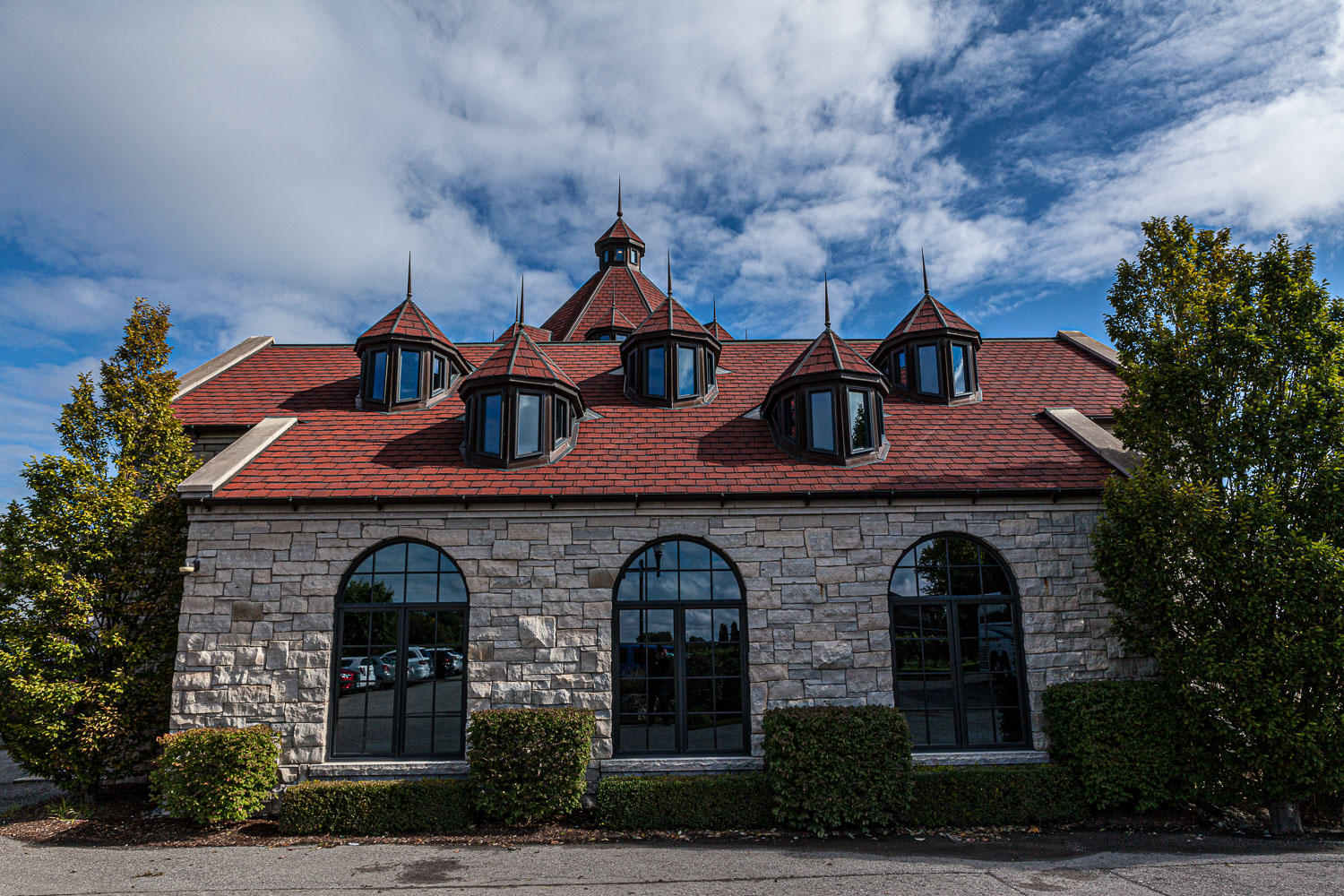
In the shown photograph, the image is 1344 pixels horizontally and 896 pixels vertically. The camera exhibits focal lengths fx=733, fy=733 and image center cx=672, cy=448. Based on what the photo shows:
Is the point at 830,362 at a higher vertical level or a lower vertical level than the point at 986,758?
higher

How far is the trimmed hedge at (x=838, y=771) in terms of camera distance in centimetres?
896

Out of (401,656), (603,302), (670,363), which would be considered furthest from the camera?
(603,302)

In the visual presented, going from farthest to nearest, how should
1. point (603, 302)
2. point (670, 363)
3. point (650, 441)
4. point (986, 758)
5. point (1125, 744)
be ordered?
point (603, 302), point (670, 363), point (650, 441), point (986, 758), point (1125, 744)

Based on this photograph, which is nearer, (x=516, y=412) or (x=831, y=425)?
(x=516, y=412)

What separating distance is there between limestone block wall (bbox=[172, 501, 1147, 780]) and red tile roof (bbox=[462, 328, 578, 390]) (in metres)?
2.51

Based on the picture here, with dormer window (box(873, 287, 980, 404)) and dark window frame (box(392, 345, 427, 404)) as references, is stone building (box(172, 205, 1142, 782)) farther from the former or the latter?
dormer window (box(873, 287, 980, 404))

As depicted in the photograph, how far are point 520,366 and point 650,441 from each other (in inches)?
96.9

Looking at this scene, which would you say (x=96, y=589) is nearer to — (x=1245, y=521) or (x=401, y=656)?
(x=401, y=656)

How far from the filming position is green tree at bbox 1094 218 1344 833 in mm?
8398

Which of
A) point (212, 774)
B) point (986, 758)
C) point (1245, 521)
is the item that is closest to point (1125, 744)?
point (986, 758)

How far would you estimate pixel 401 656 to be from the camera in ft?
33.4

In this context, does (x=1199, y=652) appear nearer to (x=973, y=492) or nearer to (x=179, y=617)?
(x=973, y=492)

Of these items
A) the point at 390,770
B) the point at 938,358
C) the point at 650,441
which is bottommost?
the point at 390,770

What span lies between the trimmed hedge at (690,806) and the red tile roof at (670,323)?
7925mm
